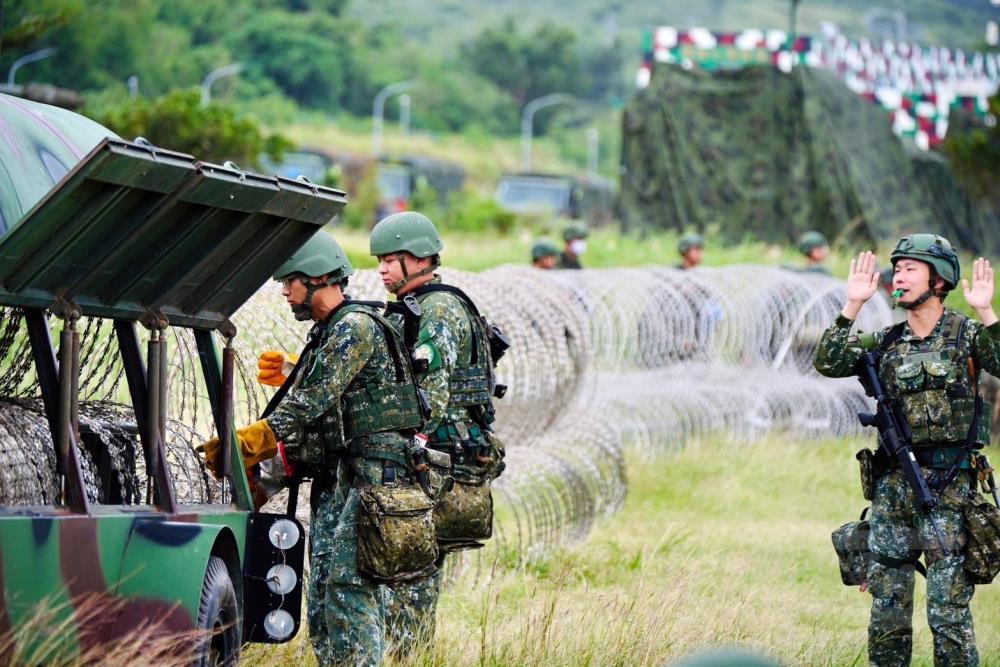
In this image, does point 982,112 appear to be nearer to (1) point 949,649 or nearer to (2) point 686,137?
(2) point 686,137

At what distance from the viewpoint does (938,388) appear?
302 inches

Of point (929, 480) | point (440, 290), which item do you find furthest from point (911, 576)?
point (440, 290)

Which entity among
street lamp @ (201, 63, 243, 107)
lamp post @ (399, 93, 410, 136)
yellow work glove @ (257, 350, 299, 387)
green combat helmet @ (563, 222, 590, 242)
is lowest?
yellow work glove @ (257, 350, 299, 387)

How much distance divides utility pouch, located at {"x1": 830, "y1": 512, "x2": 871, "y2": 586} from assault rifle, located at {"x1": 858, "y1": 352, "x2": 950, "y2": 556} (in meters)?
0.41

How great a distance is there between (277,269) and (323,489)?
1.10 metres

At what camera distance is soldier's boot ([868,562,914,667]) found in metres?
7.76

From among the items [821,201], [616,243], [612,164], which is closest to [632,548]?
[616,243]

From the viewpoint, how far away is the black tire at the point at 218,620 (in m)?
5.55

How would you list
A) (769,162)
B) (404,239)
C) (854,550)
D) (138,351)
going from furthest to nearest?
(769,162) < (854,550) < (404,239) < (138,351)

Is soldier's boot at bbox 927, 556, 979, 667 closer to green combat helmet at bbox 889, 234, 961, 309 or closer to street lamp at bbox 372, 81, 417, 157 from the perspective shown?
green combat helmet at bbox 889, 234, 961, 309

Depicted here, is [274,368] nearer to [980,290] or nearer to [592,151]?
[980,290]

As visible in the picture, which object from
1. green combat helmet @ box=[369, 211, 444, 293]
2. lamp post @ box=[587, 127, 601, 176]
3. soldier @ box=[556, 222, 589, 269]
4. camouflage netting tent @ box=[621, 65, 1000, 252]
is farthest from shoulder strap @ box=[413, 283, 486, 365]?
lamp post @ box=[587, 127, 601, 176]

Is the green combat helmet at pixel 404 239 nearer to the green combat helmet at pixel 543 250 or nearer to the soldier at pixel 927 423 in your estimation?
the soldier at pixel 927 423

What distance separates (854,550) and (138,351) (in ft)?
11.6
